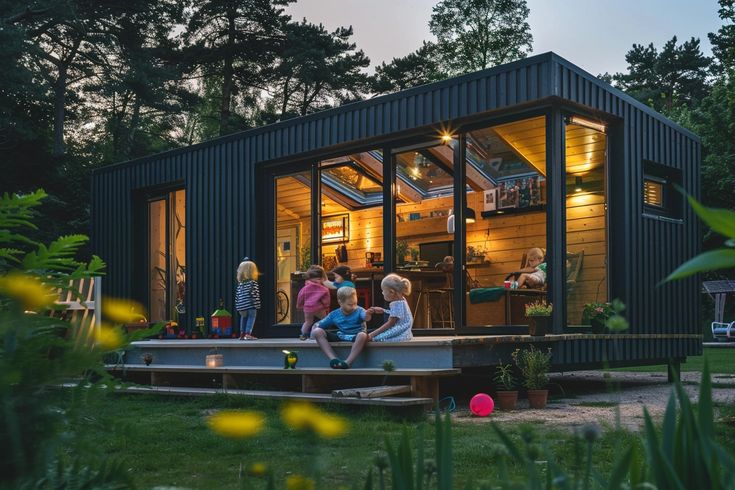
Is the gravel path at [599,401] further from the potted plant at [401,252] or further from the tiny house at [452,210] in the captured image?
the potted plant at [401,252]

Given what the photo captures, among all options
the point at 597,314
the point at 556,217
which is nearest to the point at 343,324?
the point at 556,217

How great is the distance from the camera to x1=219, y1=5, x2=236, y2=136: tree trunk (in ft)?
77.3

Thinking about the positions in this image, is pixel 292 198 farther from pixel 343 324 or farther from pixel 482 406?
pixel 482 406

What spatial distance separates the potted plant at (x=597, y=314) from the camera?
7316 millimetres

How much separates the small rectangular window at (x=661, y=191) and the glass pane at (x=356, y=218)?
9.16 feet

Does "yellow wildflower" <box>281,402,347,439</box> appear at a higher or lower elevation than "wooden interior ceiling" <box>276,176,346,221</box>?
lower

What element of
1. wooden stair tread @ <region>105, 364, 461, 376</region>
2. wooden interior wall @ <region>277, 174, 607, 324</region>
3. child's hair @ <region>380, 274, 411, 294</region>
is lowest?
wooden stair tread @ <region>105, 364, 461, 376</region>

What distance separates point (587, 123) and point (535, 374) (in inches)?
107

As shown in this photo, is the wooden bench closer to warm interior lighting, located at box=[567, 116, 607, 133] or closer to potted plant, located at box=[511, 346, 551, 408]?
potted plant, located at box=[511, 346, 551, 408]

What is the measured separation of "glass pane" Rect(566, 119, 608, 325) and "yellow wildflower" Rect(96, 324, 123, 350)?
23.0 feet

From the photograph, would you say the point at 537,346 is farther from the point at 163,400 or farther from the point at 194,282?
the point at 194,282

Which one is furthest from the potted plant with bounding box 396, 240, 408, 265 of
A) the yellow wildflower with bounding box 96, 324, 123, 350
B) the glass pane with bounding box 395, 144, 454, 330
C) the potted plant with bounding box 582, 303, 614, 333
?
the yellow wildflower with bounding box 96, 324, 123, 350

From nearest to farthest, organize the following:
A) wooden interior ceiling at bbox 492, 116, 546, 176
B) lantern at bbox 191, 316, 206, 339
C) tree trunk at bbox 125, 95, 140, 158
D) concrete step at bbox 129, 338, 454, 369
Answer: concrete step at bbox 129, 338, 454, 369
wooden interior ceiling at bbox 492, 116, 546, 176
lantern at bbox 191, 316, 206, 339
tree trunk at bbox 125, 95, 140, 158

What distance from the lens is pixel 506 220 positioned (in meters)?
10.7
